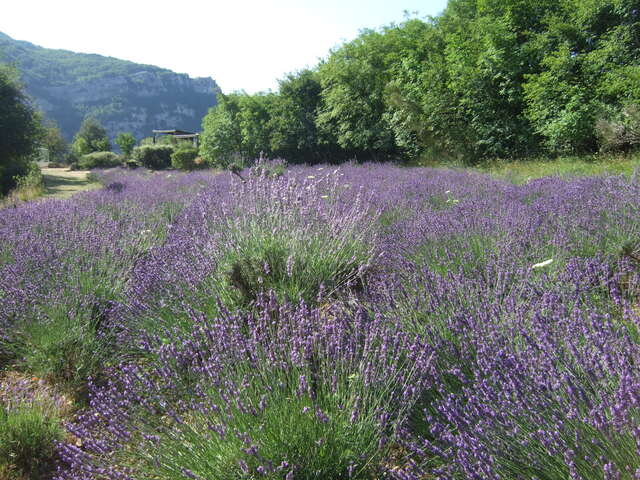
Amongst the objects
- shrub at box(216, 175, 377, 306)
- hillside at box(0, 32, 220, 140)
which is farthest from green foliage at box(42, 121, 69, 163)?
hillside at box(0, 32, 220, 140)

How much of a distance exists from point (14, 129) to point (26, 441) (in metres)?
14.4

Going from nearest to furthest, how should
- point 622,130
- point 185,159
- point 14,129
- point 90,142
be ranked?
point 622,130 < point 14,129 < point 185,159 < point 90,142

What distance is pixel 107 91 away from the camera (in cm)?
14338

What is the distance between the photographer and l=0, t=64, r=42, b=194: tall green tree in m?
12.5

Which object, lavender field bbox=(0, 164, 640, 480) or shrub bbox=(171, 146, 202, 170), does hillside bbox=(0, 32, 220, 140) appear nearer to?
shrub bbox=(171, 146, 202, 170)

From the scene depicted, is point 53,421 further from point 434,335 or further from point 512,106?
point 512,106

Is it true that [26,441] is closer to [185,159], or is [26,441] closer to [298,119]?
[298,119]

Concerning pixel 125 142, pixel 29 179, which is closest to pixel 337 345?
pixel 29 179

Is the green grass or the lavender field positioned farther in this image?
the green grass

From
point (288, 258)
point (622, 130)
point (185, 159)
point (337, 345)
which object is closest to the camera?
point (337, 345)

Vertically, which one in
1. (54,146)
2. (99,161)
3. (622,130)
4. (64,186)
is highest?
(54,146)

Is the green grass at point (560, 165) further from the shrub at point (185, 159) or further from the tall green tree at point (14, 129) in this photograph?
the shrub at point (185, 159)

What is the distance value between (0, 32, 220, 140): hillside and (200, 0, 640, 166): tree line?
126271 mm

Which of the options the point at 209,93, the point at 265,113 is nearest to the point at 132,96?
the point at 209,93
